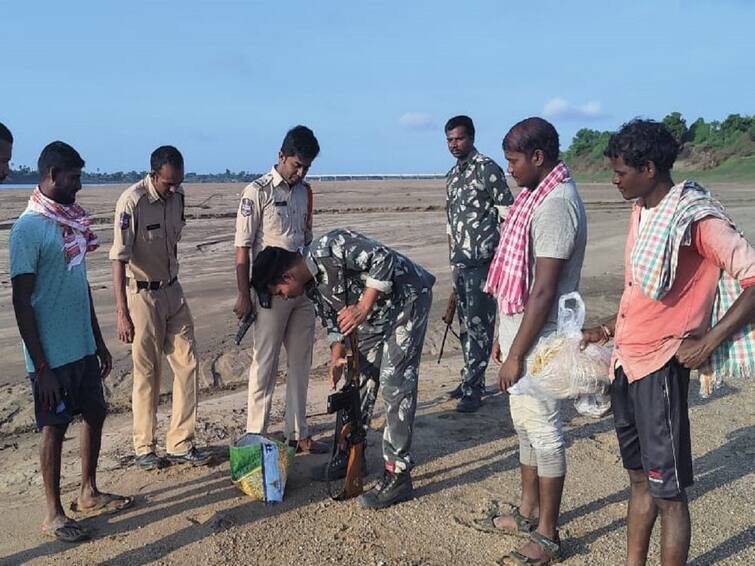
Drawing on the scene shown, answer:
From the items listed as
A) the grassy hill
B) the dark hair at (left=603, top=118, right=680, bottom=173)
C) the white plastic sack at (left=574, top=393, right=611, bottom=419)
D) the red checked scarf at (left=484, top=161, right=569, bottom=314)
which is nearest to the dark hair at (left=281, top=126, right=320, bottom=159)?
the red checked scarf at (left=484, top=161, right=569, bottom=314)

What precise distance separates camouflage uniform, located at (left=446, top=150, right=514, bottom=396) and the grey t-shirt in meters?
2.27

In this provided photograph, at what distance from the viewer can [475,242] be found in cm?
568

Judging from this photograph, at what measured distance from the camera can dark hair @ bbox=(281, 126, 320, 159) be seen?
4629 mm

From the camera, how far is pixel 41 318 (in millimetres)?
3633

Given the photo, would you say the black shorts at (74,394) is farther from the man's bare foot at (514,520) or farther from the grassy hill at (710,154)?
the grassy hill at (710,154)

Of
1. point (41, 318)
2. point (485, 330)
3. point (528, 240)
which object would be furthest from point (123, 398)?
point (528, 240)

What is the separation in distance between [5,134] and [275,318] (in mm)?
1902

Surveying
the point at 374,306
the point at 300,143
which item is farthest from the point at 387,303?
the point at 300,143

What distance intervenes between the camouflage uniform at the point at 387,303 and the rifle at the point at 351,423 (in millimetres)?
153

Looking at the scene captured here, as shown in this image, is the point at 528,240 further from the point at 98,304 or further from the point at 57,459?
the point at 98,304

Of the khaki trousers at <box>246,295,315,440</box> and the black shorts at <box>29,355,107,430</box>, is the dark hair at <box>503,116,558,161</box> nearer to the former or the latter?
the khaki trousers at <box>246,295,315,440</box>

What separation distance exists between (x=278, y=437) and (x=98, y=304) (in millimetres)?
5354

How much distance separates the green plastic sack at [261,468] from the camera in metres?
4.10

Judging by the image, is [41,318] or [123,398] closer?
[41,318]
